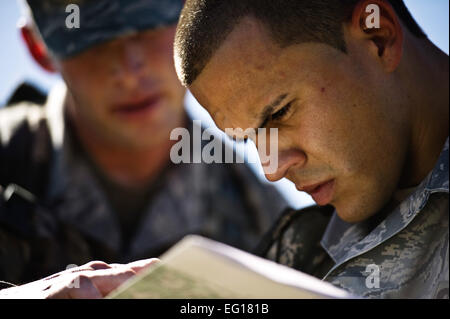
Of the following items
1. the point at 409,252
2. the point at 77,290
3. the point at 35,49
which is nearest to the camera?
the point at 77,290

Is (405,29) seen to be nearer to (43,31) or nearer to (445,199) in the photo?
(445,199)

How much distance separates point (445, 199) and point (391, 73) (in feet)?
1.09

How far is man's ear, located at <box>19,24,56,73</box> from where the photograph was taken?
3.49m

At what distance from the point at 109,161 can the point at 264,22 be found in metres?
1.88

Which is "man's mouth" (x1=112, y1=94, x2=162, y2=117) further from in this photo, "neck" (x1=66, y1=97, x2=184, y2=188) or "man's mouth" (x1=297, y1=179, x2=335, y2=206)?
"man's mouth" (x1=297, y1=179, x2=335, y2=206)

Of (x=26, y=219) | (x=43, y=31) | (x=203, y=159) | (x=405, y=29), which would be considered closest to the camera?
(x=405, y=29)

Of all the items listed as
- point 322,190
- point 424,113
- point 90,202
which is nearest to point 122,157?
point 90,202

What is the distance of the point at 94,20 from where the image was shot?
114 inches

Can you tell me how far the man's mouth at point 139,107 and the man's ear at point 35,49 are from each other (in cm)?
67

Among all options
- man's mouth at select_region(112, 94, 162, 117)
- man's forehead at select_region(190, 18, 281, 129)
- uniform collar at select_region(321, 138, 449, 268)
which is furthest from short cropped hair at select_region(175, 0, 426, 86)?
man's mouth at select_region(112, 94, 162, 117)

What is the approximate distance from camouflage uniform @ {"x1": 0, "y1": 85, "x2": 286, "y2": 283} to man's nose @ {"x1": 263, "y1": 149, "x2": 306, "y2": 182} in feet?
4.34

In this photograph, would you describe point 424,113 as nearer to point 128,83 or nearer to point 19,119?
point 128,83

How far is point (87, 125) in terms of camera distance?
3.26m
